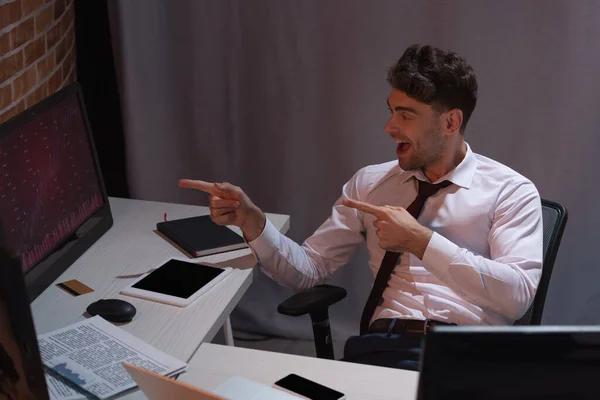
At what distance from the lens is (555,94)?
2811 mm

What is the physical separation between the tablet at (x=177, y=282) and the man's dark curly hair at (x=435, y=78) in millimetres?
680

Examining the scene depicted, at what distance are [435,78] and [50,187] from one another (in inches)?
40.3

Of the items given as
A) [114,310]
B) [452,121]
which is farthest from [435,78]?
[114,310]

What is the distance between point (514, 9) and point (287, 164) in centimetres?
101

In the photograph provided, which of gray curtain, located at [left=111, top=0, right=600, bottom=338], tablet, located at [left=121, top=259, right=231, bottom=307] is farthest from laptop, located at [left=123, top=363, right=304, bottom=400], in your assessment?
gray curtain, located at [left=111, top=0, right=600, bottom=338]

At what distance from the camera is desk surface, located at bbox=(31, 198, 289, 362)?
1.75 meters

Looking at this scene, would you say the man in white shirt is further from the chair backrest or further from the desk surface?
the desk surface

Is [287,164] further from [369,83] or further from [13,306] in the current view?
[13,306]

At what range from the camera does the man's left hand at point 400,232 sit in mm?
1962

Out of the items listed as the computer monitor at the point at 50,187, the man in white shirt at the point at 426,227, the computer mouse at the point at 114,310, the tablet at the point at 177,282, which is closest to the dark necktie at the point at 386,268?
the man in white shirt at the point at 426,227

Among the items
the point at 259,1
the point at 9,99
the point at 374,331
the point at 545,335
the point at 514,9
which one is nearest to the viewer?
the point at 545,335

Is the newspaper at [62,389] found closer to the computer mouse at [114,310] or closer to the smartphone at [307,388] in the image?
the computer mouse at [114,310]

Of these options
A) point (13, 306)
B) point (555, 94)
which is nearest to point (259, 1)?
point (555, 94)

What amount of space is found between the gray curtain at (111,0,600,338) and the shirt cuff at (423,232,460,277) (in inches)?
41.2
